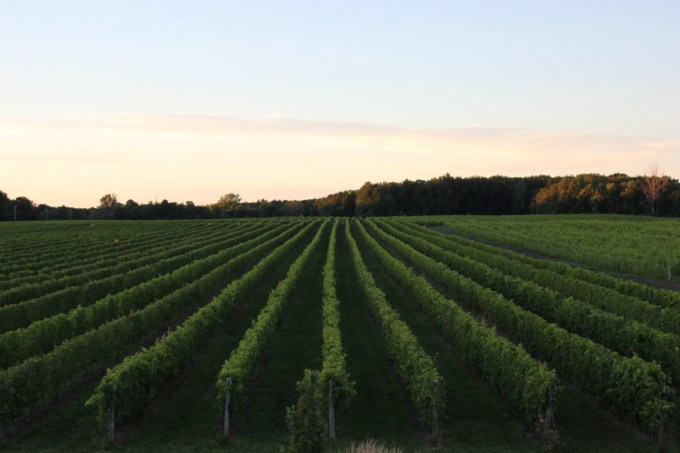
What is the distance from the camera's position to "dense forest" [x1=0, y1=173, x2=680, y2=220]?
113062 millimetres

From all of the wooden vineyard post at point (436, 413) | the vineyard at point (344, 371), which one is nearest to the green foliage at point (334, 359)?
the vineyard at point (344, 371)

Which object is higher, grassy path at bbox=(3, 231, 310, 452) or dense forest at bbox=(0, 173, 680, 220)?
dense forest at bbox=(0, 173, 680, 220)

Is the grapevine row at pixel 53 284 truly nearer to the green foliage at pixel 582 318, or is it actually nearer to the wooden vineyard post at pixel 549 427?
the green foliage at pixel 582 318

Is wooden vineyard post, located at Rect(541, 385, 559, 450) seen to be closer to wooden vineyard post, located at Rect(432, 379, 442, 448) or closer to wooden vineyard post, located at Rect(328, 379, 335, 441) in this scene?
wooden vineyard post, located at Rect(432, 379, 442, 448)

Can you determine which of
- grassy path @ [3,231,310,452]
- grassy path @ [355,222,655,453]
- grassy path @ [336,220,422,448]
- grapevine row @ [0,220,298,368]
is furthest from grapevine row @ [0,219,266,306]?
grassy path @ [355,222,655,453]

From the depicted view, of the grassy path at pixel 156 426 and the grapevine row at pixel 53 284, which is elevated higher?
the grapevine row at pixel 53 284

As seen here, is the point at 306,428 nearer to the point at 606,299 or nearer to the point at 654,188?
the point at 606,299

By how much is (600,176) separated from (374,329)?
132 metres

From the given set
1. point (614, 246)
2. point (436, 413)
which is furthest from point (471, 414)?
point (614, 246)

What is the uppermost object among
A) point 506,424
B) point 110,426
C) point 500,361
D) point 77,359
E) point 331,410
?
point 500,361

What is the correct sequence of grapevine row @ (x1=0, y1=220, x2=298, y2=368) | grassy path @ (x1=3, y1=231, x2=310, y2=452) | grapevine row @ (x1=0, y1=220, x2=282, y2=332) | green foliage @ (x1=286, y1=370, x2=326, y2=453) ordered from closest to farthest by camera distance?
green foliage @ (x1=286, y1=370, x2=326, y2=453) → grassy path @ (x1=3, y1=231, x2=310, y2=452) → grapevine row @ (x1=0, y1=220, x2=298, y2=368) → grapevine row @ (x1=0, y1=220, x2=282, y2=332)

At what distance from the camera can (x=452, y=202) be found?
155625 millimetres

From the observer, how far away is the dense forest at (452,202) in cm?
11306

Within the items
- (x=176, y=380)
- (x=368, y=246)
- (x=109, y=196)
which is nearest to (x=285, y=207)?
(x=109, y=196)
